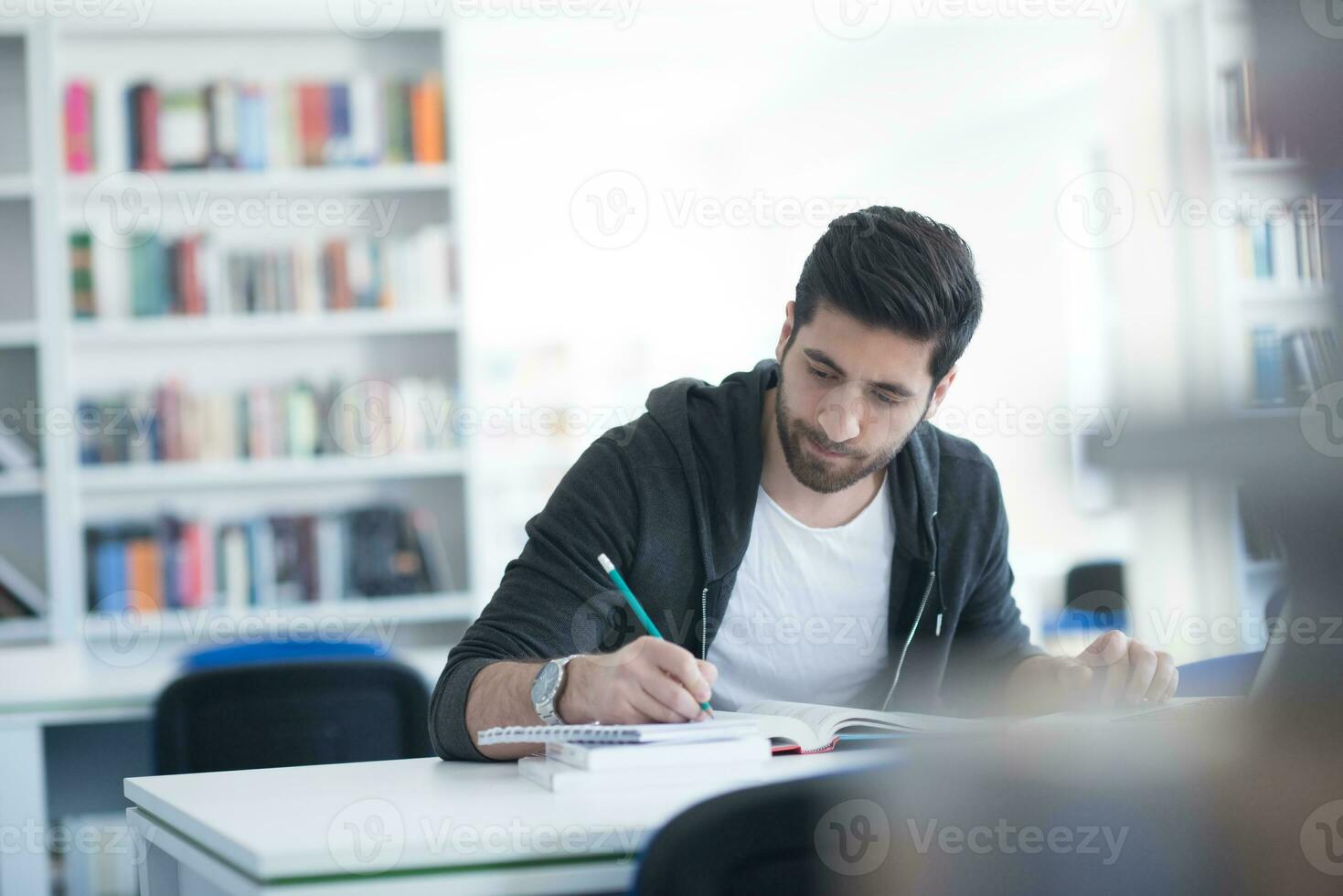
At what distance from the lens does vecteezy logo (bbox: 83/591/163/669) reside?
3.70m

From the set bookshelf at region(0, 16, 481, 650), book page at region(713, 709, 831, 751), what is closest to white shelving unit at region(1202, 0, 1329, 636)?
book page at region(713, 709, 831, 751)

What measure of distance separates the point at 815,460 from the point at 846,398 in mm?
87

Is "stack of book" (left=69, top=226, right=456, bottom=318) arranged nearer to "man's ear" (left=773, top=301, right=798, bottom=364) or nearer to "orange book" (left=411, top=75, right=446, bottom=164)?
"orange book" (left=411, top=75, right=446, bottom=164)

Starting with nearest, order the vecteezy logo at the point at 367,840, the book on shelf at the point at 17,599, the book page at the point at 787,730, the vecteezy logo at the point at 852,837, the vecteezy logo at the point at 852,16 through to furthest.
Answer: the vecteezy logo at the point at 852,837 < the vecteezy logo at the point at 367,840 < the book page at the point at 787,730 < the book on shelf at the point at 17,599 < the vecteezy logo at the point at 852,16

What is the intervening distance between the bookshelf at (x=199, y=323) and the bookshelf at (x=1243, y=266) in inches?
145

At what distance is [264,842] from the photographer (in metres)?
0.90

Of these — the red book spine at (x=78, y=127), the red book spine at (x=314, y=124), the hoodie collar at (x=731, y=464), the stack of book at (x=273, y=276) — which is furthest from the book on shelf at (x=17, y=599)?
the hoodie collar at (x=731, y=464)

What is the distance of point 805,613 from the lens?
162 cm

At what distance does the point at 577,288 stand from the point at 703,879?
625 cm

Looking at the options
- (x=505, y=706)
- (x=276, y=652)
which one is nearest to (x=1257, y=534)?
(x=505, y=706)

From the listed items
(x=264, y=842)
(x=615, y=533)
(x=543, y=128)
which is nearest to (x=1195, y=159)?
(x=264, y=842)

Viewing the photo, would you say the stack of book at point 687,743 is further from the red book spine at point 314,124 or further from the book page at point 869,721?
the red book spine at point 314,124

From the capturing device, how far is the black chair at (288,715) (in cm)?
179

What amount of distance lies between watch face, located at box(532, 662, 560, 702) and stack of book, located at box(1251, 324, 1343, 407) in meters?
1.04
